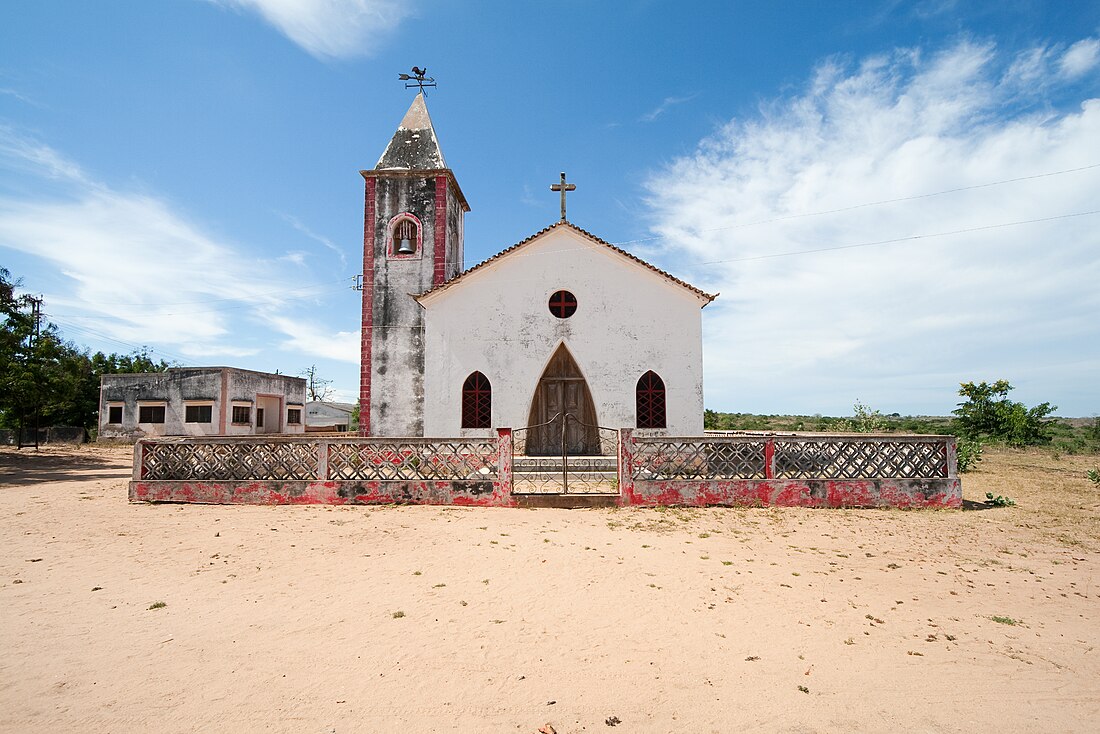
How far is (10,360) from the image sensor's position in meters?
22.0

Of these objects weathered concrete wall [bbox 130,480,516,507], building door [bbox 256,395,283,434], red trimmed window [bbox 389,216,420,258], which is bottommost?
weathered concrete wall [bbox 130,480,516,507]

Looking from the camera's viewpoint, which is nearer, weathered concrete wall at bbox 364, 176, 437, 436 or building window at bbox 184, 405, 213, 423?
weathered concrete wall at bbox 364, 176, 437, 436

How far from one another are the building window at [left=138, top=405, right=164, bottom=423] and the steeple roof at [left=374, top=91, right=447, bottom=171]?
2208 cm

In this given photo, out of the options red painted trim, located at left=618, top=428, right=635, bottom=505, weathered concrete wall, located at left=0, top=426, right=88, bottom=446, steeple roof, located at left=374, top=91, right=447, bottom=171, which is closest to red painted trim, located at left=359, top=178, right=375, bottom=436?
steeple roof, located at left=374, top=91, right=447, bottom=171

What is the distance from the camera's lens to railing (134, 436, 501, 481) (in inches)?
449

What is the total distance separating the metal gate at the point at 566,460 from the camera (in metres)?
13.3

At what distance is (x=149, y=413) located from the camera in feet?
107

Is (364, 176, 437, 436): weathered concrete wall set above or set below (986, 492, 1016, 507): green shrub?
above

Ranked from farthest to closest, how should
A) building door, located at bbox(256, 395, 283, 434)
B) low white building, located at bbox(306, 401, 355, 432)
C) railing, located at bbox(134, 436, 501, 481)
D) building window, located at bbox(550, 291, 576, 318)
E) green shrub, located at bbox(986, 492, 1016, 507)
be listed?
low white building, located at bbox(306, 401, 355, 432) → building door, located at bbox(256, 395, 283, 434) → building window, located at bbox(550, 291, 576, 318) → green shrub, located at bbox(986, 492, 1016, 507) → railing, located at bbox(134, 436, 501, 481)

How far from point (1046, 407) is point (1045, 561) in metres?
25.9

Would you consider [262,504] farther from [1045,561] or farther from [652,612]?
[1045,561]

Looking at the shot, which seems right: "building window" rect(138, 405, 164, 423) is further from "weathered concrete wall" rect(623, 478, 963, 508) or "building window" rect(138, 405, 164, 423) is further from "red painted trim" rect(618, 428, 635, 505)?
"weathered concrete wall" rect(623, 478, 963, 508)

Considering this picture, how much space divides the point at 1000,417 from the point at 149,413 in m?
44.5

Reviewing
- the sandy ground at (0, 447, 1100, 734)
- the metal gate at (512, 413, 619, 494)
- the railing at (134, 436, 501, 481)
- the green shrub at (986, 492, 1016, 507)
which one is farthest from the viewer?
the metal gate at (512, 413, 619, 494)
